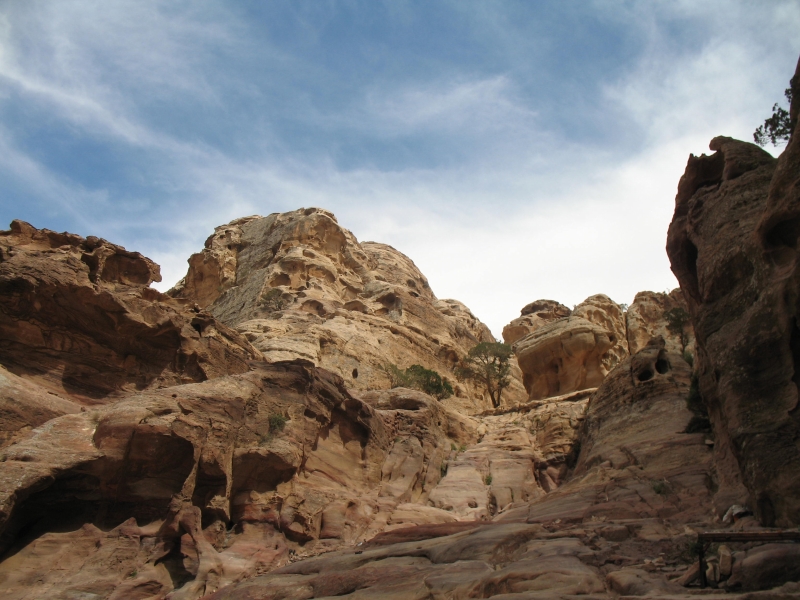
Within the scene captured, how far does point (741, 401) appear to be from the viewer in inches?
528

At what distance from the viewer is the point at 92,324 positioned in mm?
24094

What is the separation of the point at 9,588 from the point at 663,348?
21.8 metres

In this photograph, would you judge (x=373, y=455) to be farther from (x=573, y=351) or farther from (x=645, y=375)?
(x=573, y=351)

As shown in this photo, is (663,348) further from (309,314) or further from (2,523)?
(309,314)

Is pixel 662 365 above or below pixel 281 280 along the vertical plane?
below

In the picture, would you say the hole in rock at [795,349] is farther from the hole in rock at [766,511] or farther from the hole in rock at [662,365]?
the hole in rock at [662,365]

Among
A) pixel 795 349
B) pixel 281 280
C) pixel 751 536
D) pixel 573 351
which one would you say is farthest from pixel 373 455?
pixel 281 280

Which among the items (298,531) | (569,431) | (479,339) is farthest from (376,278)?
(298,531)

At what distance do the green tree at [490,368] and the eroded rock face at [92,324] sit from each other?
2787 centimetres

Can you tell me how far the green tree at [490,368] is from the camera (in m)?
52.1

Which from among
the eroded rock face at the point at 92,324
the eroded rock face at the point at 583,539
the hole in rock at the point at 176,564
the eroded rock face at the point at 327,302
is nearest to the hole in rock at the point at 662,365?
the eroded rock face at the point at 583,539

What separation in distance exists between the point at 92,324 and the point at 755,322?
21118 millimetres

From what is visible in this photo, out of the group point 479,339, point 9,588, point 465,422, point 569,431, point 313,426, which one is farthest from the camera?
point 479,339

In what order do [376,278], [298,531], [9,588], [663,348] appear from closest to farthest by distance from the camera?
[9,588] → [298,531] → [663,348] → [376,278]
